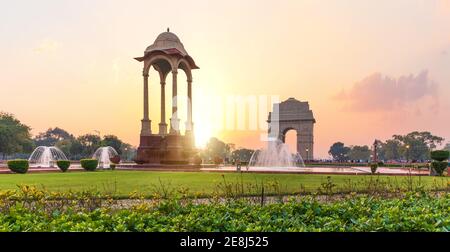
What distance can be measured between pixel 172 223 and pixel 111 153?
146 ft

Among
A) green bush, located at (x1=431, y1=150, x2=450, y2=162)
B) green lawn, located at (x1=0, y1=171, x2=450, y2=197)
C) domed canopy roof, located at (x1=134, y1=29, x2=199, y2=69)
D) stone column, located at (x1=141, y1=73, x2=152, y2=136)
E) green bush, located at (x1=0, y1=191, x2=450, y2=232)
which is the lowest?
green lawn, located at (x1=0, y1=171, x2=450, y2=197)

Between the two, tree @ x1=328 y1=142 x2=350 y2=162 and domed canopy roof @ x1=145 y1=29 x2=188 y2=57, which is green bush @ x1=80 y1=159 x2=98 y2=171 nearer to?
domed canopy roof @ x1=145 y1=29 x2=188 y2=57

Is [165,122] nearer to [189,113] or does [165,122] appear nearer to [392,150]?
[189,113]

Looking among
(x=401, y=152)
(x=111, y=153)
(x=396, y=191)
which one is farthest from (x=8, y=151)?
(x=401, y=152)

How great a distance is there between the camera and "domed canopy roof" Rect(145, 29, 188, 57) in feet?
104

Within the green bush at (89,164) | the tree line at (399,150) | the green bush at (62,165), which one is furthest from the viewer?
the tree line at (399,150)

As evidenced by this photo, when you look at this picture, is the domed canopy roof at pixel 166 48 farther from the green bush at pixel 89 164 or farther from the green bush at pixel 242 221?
the green bush at pixel 242 221

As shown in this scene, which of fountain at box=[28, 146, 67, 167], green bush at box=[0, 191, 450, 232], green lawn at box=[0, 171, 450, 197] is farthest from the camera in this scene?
fountain at box=[28, 146, 67, 167]

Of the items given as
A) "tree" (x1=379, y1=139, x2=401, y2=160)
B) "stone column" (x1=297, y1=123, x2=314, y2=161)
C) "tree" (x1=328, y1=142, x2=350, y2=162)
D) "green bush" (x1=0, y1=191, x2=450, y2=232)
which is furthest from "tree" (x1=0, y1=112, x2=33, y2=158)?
"tree" (x1=328, y1=142, x2=350, y2=162)

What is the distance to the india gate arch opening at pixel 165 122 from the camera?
29891mm

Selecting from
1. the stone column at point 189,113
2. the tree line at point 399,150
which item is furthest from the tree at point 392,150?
the stone column at point 189,113

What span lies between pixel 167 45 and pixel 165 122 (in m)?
7.16

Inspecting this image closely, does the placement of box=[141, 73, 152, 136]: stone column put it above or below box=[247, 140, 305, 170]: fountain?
above
